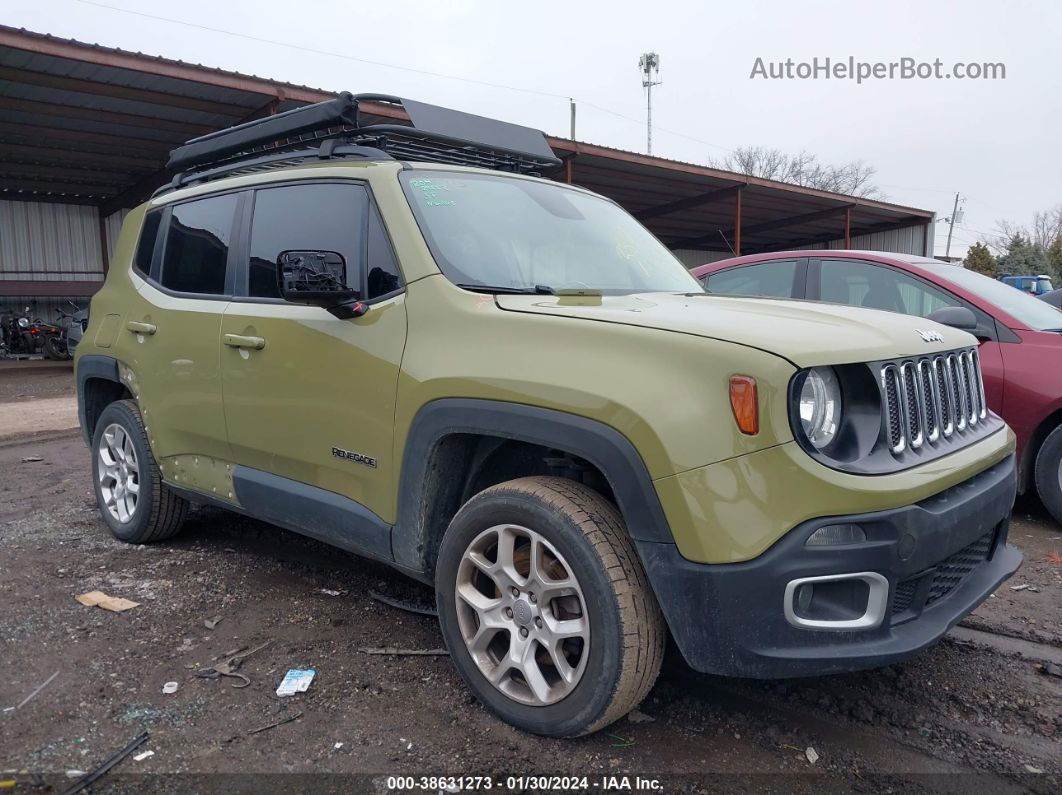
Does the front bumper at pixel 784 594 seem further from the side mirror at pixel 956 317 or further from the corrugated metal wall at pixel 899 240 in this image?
the corrugated metal wall at pixel 899 240

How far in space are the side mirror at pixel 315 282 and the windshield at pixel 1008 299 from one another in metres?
4.00

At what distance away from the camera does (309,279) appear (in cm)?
281

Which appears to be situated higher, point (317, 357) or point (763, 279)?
point (763, 279)

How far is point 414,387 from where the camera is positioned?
2715mm

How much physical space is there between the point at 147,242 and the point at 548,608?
327 centimetres

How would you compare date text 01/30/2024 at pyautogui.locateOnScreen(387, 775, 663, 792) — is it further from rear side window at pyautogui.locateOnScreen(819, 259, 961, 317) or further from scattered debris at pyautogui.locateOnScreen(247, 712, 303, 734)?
rear side window at pyautogui.locateOnScreen(819, 259, 961, 317)

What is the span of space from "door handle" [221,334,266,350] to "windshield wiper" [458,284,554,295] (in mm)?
1064

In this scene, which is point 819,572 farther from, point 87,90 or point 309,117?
point 87,90

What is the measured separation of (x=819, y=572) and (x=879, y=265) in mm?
3851

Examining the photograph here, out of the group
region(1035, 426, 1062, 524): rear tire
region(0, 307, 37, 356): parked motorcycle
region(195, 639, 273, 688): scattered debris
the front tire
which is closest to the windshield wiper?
the front tire

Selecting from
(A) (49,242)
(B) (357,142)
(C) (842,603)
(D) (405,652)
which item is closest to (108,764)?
(D) (405,652)

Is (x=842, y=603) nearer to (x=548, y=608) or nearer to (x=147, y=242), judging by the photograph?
(x=548, y=608)

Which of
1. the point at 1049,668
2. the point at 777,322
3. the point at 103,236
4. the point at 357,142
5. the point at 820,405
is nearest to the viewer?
the point at 820,405

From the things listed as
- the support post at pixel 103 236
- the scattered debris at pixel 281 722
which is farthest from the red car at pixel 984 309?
the support post at pixel 103 236
